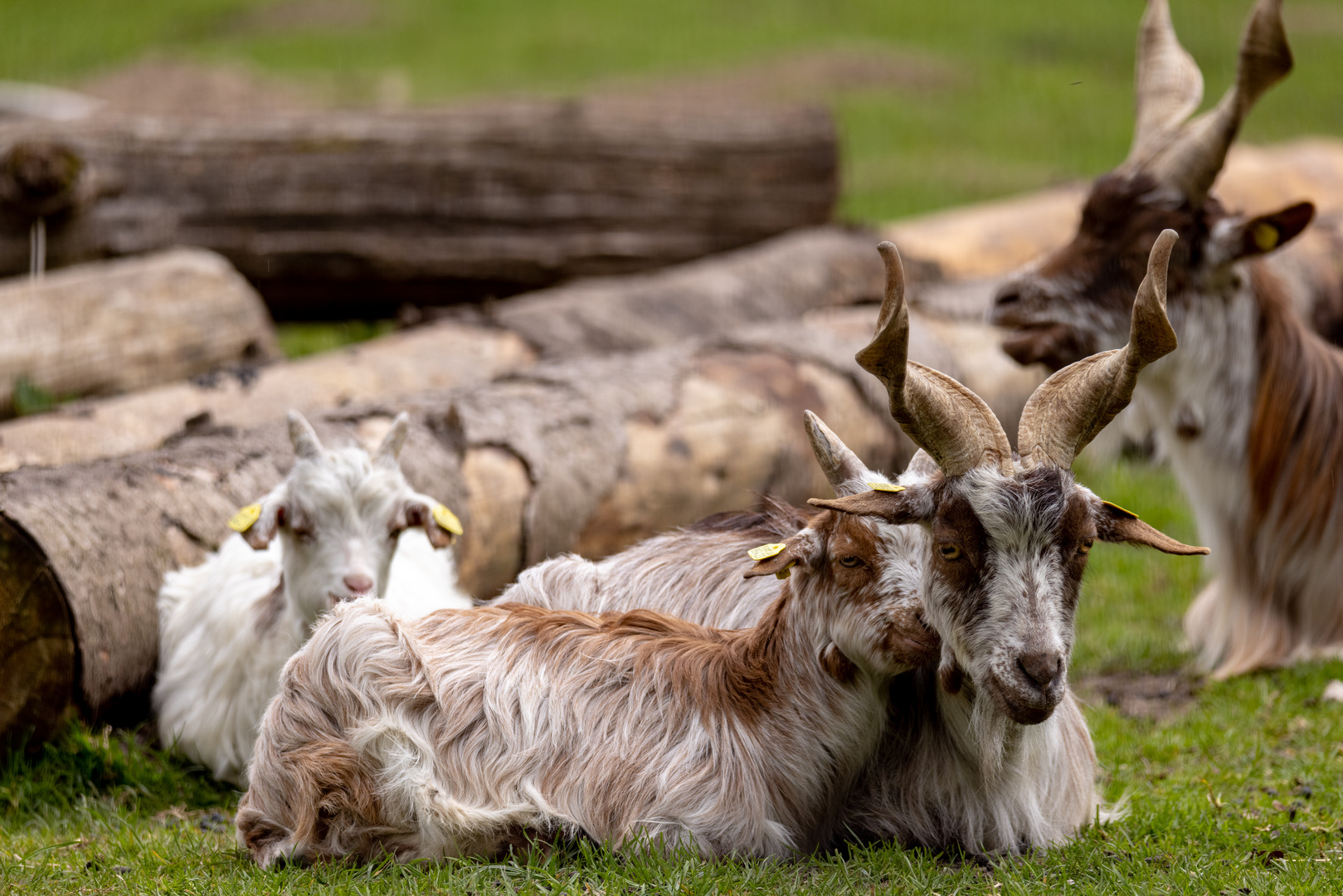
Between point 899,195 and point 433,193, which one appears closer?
point 433,193

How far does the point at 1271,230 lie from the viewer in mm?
6348

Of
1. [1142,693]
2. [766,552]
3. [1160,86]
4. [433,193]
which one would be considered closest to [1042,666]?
[766,552]

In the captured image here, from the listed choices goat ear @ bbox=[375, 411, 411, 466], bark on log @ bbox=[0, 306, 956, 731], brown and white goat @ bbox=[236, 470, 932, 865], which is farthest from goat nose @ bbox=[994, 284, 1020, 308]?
brown and white goat @ bbox=[236, 470, 932, 865]

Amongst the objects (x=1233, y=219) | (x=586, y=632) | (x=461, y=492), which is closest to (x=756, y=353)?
(x=461, y=492)

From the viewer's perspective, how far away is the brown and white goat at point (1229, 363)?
6.58 metres

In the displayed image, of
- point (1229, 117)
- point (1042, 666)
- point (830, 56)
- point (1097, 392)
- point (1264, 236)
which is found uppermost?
point (1229, 117)

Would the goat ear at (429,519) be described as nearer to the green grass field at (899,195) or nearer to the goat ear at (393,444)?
the goat ear at (393,444)

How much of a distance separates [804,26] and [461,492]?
79.6 feet

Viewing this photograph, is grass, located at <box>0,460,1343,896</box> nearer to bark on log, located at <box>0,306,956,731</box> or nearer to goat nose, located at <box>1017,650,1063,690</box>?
bark on log, located at <box>0,306,956,731</box>

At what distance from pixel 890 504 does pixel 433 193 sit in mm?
8255

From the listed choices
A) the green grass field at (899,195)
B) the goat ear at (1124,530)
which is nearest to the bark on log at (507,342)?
the green grass field at (899,195)

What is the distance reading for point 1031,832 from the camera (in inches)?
170

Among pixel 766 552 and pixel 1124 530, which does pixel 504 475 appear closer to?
pixel 766 552

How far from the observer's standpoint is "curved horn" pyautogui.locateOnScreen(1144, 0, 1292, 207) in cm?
656
